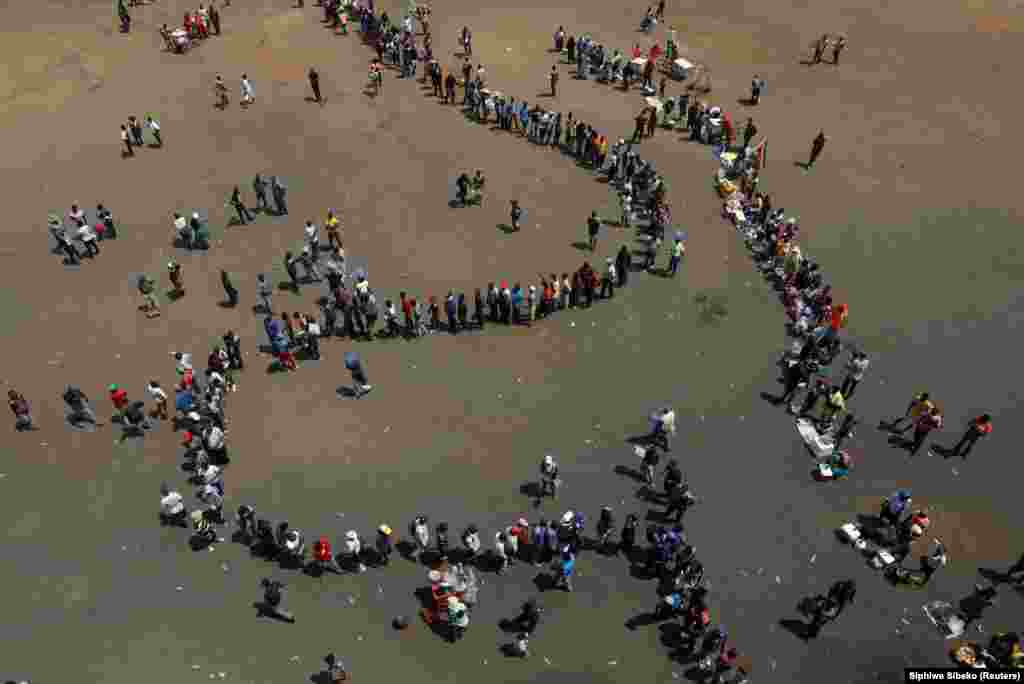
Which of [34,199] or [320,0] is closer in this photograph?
[34,199]

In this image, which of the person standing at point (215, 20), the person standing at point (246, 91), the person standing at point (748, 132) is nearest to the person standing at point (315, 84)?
the person standing at point (246, 91)

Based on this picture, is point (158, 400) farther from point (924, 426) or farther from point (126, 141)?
point (924, 426)

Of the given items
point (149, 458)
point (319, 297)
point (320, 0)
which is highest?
point (320, 0)

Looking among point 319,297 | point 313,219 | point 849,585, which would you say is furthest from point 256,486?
point 849,585

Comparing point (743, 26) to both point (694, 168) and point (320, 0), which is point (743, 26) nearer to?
point (694, 168)

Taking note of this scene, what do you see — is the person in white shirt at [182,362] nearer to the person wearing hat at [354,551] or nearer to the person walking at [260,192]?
the person wearing hat at [354,551]
